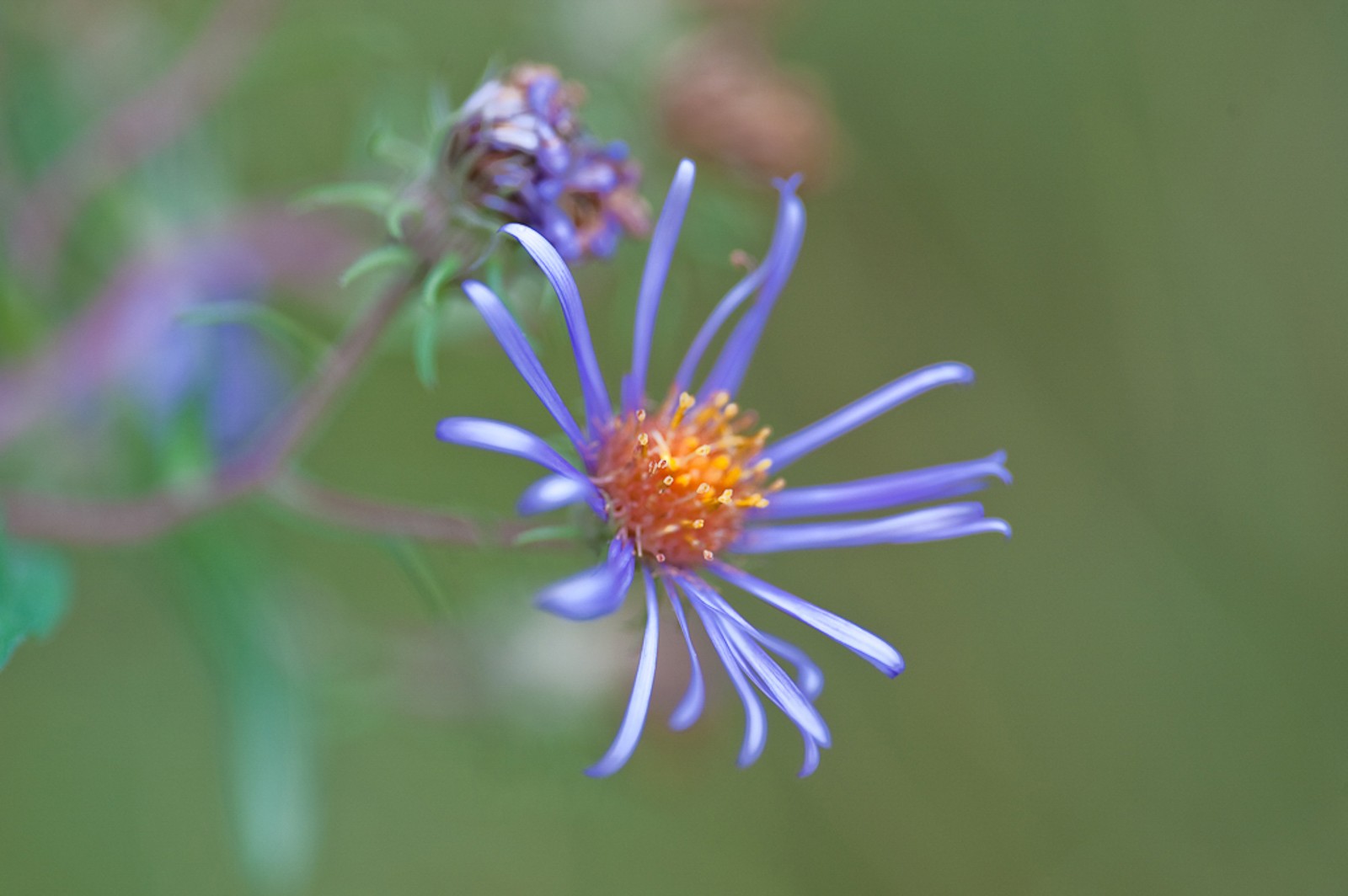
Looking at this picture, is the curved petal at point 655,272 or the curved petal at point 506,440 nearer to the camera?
the curved petal at point 506,440

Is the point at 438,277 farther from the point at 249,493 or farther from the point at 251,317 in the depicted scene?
the point at 249,493

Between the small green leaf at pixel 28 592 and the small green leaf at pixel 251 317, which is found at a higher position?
the small green leaf at pixel 251 317

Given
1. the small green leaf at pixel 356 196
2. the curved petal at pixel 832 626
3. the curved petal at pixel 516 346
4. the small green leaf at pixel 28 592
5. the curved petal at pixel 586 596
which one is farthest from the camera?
the small green leaf at pixel 356 196

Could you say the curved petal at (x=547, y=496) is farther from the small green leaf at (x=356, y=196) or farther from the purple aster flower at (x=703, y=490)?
the small green leaf at (x=356, y=196)

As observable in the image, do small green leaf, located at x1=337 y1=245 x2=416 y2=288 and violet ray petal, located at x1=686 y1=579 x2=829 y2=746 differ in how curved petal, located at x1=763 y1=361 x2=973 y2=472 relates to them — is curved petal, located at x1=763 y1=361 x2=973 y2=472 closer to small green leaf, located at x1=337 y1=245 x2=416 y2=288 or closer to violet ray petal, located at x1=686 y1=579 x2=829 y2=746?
violet ray petal, located at x1=686 y1=579 x2=829 y2=746

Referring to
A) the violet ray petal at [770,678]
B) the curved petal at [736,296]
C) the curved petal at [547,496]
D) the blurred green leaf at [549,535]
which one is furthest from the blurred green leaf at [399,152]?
the violet ray petal at [770,678]

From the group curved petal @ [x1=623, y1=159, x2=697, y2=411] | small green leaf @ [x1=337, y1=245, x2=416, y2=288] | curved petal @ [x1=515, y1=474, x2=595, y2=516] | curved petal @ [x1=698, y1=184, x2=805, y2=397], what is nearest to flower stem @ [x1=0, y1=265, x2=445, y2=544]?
small green leaf @ [x1=337, y1=245, x2=416, y2=288]
